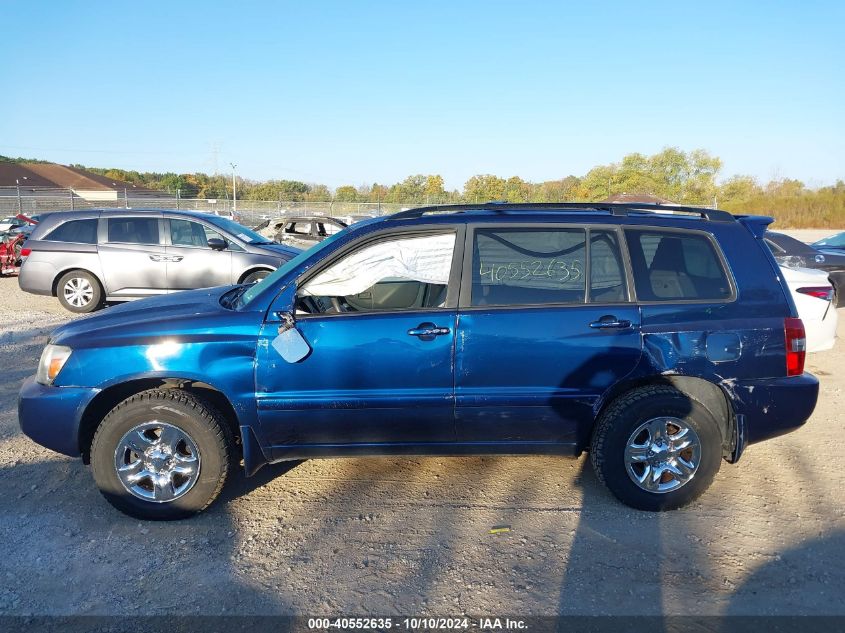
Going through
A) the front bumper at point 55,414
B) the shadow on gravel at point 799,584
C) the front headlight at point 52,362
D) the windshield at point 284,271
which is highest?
the windshield at point 284,271

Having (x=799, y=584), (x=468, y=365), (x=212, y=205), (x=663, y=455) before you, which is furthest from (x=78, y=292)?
(x=212, y=205)

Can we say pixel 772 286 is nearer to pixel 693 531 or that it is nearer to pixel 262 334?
pixel 693 531

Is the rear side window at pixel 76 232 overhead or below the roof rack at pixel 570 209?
below

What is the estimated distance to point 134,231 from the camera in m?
9.80

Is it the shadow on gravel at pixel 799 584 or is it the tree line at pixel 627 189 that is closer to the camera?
the shadow on gravel at pixel 799 584

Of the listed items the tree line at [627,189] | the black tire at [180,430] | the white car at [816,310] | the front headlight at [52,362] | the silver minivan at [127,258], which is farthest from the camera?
the tree line at [627,189]

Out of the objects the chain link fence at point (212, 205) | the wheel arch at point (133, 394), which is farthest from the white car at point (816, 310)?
the chain link fence at point (212, 205)

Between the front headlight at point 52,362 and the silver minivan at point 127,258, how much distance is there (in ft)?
20.1

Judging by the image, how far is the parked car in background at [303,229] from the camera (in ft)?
59.8

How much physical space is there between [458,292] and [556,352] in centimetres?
66

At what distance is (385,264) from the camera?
153 inches

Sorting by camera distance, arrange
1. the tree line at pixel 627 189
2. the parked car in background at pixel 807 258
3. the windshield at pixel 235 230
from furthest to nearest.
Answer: the tree line at pixel 627 189 < the windshield at pixel 235 230 < the parked car in background at pixel 807 258

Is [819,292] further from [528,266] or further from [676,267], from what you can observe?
[528,266]

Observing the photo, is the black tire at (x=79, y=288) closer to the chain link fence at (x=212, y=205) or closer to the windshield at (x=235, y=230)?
the windshield at (x=235, y=230)
